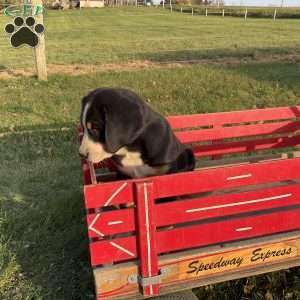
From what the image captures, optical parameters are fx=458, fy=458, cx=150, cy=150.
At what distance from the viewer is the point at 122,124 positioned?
2.78 meters

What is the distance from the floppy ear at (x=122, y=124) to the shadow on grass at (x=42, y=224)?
1214 millimetres

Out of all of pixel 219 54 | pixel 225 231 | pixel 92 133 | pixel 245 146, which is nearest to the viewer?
pixel 225 231

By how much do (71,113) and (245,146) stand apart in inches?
148

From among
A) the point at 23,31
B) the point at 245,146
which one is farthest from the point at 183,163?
the point at 23,31

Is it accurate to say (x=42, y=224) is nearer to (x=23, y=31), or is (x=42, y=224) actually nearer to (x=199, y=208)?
(x=199, y=208)

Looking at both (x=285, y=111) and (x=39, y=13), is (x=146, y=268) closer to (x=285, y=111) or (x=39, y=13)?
(x=285, y=111)

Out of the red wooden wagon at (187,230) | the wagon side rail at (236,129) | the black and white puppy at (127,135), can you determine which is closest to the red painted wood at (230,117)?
the wagon side rail at (236,129)

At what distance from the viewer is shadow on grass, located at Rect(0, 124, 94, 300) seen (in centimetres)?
337

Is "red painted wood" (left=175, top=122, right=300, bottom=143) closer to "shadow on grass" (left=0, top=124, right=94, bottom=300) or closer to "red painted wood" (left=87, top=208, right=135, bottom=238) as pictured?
"shadow on grass" (left=0, top=124, right=94, bottom=300)

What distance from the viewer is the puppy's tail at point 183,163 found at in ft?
10.8

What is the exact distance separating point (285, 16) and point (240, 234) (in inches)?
1784

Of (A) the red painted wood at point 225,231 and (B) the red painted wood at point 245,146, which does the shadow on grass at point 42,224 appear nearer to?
(A) the red painted wood at point 225,231

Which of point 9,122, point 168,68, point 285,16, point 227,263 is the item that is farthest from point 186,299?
point 285,16

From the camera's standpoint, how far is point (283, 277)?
346cm
